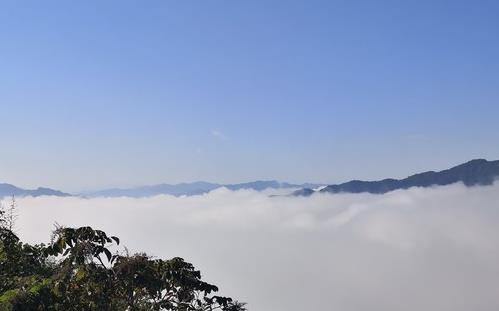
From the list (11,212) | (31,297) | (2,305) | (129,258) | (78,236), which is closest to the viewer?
(2,305)

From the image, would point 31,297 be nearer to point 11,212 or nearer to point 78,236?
point 78,236

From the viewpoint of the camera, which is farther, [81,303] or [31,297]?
[81,303]

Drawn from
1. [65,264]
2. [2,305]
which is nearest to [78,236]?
[65,264]

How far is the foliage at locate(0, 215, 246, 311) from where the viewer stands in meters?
16.2

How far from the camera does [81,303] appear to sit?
19125 millimetres

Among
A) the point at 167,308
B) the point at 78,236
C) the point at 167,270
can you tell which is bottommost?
the point at 167,308

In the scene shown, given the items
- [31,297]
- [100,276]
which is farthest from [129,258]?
[31,297]

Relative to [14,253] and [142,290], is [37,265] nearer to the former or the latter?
[14,253]

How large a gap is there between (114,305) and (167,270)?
81.1 inches

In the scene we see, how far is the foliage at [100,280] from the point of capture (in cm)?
1625

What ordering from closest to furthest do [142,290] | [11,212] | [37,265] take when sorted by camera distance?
[142,290] < [11,212] < [37,265]

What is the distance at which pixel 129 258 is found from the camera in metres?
18.1

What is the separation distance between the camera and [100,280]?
1752 centimetres

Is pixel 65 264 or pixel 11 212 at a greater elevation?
pixel 11 212
